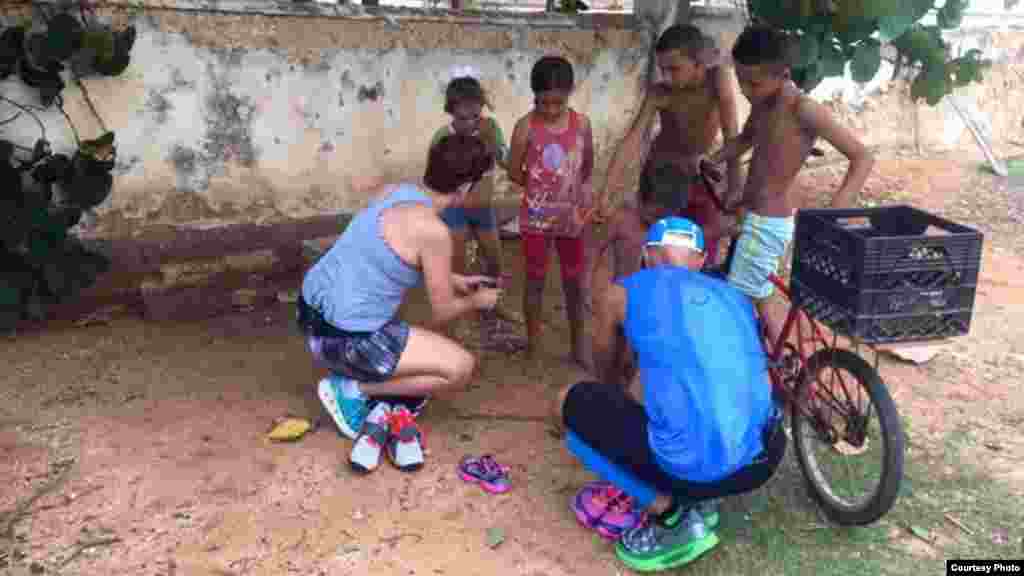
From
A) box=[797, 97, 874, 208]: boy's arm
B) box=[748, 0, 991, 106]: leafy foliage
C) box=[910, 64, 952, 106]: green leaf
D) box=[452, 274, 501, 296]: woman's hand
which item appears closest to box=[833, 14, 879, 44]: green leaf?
box=[748, 0, 991, 106]: leafy foliage

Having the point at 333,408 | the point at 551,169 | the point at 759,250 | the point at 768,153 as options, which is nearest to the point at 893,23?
the point at 768,153

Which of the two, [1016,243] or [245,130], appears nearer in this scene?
[245,130]

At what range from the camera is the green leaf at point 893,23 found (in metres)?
4.51

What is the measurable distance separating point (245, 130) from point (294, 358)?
1.53 metres

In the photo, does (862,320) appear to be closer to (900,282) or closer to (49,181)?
(900,282)

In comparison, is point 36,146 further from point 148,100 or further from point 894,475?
point 894,475

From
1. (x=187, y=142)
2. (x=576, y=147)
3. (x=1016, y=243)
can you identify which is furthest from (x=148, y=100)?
(x=1016, y=243)

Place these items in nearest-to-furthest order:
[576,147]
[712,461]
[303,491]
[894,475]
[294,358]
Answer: [712,461] < [894,475] < [303,491] < [576,147] < [294,358]

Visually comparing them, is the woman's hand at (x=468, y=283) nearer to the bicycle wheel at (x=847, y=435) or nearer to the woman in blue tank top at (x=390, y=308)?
the woman in blue tank top at (x=390, y=308)

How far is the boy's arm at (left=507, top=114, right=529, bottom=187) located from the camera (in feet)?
13.9

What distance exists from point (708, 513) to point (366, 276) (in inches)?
62.2

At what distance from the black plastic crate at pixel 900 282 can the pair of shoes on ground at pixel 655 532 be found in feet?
2.72

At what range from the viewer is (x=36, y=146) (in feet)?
14.6

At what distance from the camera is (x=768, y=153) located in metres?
3.89
